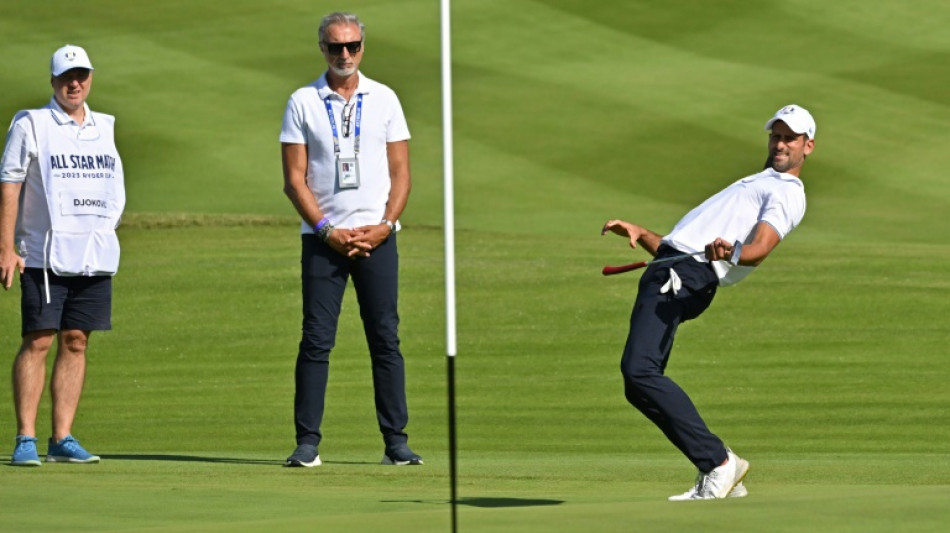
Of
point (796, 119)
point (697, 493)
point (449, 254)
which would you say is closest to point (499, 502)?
point (697, 493)

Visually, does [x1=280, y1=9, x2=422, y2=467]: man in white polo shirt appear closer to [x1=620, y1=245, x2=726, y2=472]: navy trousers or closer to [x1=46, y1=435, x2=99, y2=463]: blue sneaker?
[x1=46, y1=435, x2=99, y2=463]: blue sneaker

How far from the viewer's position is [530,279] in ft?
57.3

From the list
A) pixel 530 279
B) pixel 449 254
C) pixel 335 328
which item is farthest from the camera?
pixel 530 279

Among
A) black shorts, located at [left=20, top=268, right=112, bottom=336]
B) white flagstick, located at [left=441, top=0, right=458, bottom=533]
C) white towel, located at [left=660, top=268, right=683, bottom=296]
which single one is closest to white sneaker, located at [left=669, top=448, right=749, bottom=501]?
white towel, located at [left=660, top=268, right=683, bottom=296]

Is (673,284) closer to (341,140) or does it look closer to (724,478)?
(724,478)

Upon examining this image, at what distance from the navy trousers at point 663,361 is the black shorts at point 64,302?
2704 millimetres

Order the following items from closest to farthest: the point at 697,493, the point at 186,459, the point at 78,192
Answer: the point at 697,493 → the point at 78,192 → the point at 186,459

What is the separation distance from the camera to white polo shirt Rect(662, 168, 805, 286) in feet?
Result: 25.1

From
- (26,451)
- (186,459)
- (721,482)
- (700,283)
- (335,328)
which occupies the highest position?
(700,283)

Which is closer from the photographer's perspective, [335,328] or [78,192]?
[335,328]

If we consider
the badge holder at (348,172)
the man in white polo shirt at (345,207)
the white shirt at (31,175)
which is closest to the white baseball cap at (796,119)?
the man in white polo shirt at (345,207)

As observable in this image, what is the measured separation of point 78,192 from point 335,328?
126 centimetres

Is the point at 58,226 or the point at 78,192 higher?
the point at 78,192

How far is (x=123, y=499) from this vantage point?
741cm
